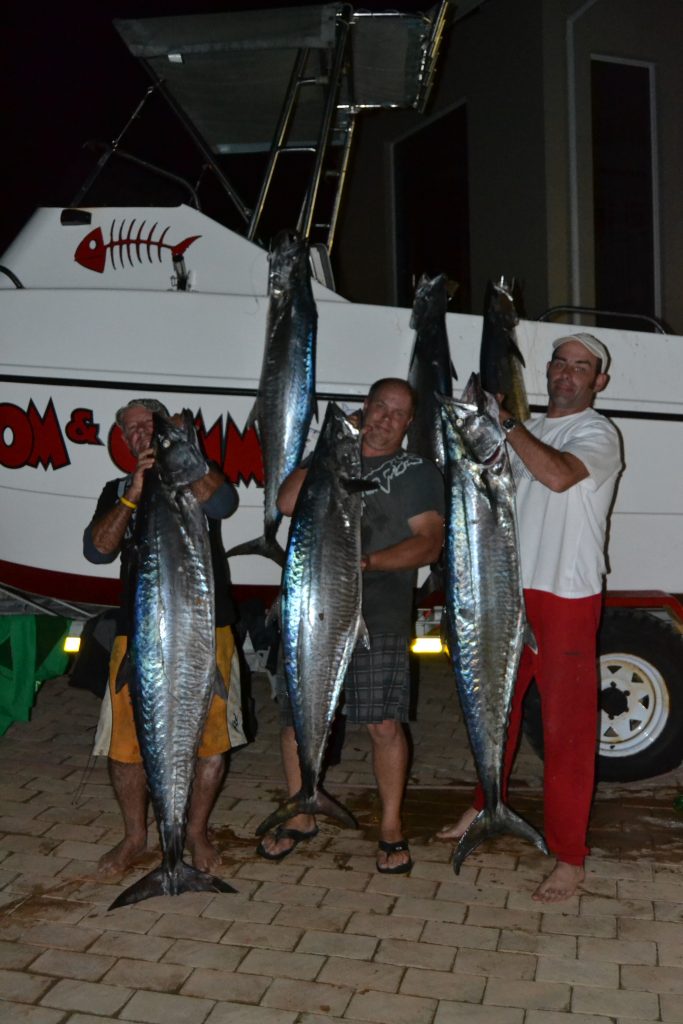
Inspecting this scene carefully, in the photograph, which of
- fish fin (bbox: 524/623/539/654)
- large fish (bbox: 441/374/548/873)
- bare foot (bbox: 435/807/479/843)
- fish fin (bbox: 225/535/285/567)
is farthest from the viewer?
fish fin (bbox: 225/535/285/567)

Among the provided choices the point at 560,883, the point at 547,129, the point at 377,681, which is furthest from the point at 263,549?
the point at 547,129

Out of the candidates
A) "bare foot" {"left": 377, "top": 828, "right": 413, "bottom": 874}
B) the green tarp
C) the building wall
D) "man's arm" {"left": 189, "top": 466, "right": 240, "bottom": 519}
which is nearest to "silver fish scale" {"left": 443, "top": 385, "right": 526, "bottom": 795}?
"bare foot" {"left": 377, "top": 828, "right": 413, "bottom": 874}

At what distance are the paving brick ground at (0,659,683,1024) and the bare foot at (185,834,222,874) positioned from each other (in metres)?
0.07

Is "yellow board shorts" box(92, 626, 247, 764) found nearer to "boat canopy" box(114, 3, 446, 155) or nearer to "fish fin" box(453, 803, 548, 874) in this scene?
"fish fin" box(453, 803, 548, 874)

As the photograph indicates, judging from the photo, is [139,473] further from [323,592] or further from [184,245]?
[184,245]

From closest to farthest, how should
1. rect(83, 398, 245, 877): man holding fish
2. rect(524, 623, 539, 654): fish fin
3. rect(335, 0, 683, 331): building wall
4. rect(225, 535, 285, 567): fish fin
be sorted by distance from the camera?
rect(524, 623, 539, 654): fish fin → rect(83, 398, 245, 877): man holding fish → rect(225, 535, 285, 567): fish fin → rect(335, 0, 683, 331): building wall

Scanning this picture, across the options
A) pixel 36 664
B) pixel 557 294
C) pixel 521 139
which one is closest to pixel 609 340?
pixel 36 664

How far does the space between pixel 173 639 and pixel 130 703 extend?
44 cm

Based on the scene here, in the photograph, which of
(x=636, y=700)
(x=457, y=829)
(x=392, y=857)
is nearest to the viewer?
(x=392, y=857)

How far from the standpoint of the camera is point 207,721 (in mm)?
4023

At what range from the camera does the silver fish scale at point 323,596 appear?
379 cm

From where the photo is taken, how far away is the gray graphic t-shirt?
4094mm

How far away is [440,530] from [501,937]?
1404 millimetres

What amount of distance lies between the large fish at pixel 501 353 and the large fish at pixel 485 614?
41.4 inches
